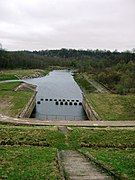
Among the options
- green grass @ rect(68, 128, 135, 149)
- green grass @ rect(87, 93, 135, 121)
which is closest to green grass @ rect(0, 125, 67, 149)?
green grass @ rect(68, 128, 135, 149)

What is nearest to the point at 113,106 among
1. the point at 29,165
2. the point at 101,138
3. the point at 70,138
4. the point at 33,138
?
the point at 101,138

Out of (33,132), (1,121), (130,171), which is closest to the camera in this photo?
(130,171)

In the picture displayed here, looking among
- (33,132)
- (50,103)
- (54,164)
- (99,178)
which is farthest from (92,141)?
(50,103)

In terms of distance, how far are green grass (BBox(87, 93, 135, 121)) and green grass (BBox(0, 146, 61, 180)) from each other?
74.2 feet

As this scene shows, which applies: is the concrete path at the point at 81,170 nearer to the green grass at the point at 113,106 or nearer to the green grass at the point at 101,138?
the green grass at the point at 101,138

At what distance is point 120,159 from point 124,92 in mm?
55554

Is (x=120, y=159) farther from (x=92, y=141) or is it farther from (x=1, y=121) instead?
(x=1, y=121)

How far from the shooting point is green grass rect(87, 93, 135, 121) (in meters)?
38.4

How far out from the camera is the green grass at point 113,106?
38.4m

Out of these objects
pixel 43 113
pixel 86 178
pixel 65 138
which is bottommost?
pixel 43 113

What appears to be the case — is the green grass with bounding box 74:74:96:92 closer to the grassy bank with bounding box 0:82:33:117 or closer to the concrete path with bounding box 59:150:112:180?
the grassy bank with bounding box 0:82:33:117

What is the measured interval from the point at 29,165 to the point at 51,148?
5477 millimetres

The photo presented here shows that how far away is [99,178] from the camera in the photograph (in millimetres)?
10469

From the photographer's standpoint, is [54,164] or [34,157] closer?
[54,164]
